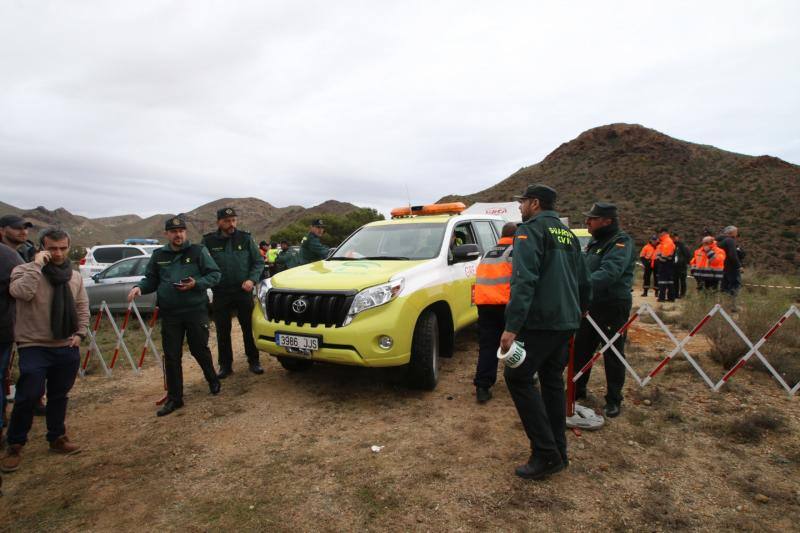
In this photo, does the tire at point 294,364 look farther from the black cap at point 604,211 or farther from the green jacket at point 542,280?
the black cap at point 604,211

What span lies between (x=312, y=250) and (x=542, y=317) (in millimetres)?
4934

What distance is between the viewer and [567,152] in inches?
1941

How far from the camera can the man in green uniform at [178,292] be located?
13.8 feet

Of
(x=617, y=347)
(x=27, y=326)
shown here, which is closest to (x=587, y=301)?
(x=617, y=347)

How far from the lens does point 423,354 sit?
4133 millimetres

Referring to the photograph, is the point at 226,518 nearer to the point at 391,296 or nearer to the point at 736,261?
the point at 391,296

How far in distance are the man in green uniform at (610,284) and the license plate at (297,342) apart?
2.48 m

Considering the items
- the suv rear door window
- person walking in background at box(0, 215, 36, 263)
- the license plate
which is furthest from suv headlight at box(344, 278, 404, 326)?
→ person walking in background at box(0, 215, 36, 263)

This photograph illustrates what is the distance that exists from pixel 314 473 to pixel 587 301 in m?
2.39

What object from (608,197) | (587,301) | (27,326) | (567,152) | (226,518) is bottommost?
(226,518)

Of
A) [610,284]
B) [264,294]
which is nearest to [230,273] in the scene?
[264,294]

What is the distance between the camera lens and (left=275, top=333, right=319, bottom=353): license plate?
399 centimetres

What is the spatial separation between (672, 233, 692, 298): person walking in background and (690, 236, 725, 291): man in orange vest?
0.98 metres

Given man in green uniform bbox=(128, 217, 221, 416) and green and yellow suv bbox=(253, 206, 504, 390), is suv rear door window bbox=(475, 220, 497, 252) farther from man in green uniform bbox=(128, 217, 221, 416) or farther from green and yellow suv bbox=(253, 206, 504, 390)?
man in green uniform bbox=(128, 217, 221, 416)
